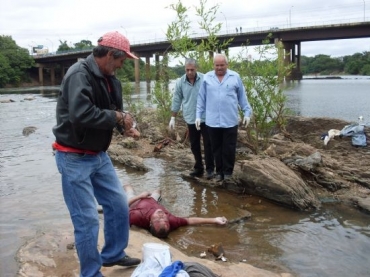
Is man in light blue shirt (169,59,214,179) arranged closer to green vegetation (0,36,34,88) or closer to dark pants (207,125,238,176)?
dark pants (207,125,238,176)

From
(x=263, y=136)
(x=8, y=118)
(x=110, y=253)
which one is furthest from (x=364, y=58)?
(x=110, y=253)

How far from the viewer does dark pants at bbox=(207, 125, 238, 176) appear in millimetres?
6539

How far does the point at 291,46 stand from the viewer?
51281mm

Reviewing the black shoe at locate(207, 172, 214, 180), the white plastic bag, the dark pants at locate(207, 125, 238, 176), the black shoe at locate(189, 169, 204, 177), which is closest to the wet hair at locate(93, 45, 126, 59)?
the white plastic bag

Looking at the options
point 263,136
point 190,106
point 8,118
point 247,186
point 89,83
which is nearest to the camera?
point 89,83

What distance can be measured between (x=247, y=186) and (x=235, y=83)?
1.63m

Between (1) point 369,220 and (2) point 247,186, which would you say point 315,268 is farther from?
(2) point 247,186

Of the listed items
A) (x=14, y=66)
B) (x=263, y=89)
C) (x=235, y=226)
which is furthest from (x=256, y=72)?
(x=14, y=66)

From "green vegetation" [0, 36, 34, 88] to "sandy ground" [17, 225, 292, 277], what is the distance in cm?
7021

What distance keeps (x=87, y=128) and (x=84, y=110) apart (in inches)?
7.7

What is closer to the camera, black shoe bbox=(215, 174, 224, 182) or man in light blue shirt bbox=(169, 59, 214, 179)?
black shoe bbox=(215, 174, 224, 182)

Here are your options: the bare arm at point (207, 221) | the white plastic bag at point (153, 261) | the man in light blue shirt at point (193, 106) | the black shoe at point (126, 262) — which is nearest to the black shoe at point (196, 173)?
the man in light blue shirt at point (193, 106)

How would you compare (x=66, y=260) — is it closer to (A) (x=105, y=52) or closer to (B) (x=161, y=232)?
(B) (x=161, y=232)

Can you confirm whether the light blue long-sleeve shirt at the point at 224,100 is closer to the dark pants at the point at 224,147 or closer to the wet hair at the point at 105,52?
the dark pants at the point at 224,147
